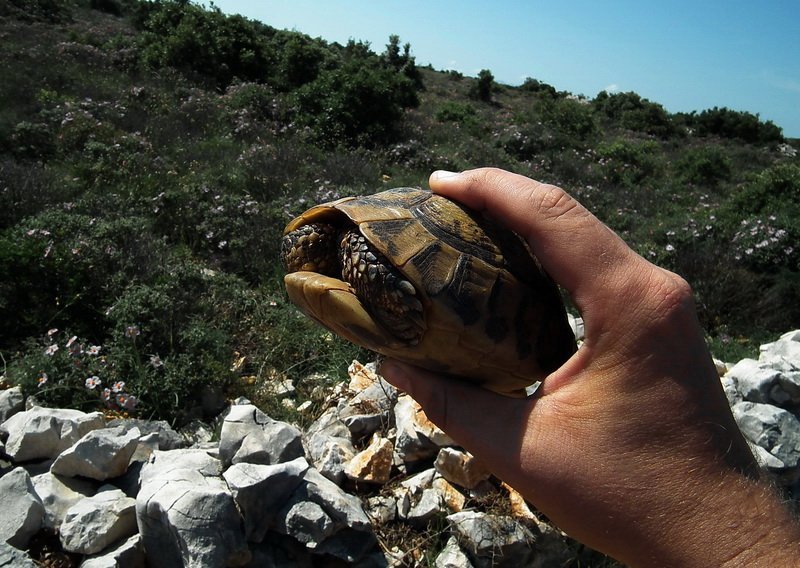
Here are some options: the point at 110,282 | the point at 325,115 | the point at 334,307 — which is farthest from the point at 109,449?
the point at 325,115

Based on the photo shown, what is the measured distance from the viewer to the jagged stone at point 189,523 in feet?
7.86

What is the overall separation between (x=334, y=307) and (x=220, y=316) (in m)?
3.14

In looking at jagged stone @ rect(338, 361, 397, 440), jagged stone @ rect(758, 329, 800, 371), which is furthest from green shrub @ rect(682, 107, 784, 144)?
jagged stone @ rect(338, 361, 397, 440)

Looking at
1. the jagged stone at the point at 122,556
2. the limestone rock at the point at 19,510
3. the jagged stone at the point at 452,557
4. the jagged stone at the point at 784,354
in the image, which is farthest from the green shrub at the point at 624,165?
the limestone rock at the point at 19,510

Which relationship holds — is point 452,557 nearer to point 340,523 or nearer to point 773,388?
point 340,523

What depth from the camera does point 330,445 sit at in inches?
128

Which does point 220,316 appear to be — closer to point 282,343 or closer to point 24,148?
point 282,343

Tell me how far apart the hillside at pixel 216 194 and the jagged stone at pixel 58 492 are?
76cm

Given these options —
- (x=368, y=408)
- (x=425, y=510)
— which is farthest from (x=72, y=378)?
(x=425, y=510)

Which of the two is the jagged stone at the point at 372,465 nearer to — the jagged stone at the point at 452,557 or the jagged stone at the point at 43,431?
the jagged stone at the point at 452,557

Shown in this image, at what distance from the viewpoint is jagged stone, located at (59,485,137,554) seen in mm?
2471

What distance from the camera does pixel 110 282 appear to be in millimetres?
4547

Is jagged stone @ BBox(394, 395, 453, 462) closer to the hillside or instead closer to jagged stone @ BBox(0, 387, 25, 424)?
the hillside

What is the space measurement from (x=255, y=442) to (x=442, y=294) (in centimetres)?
168
